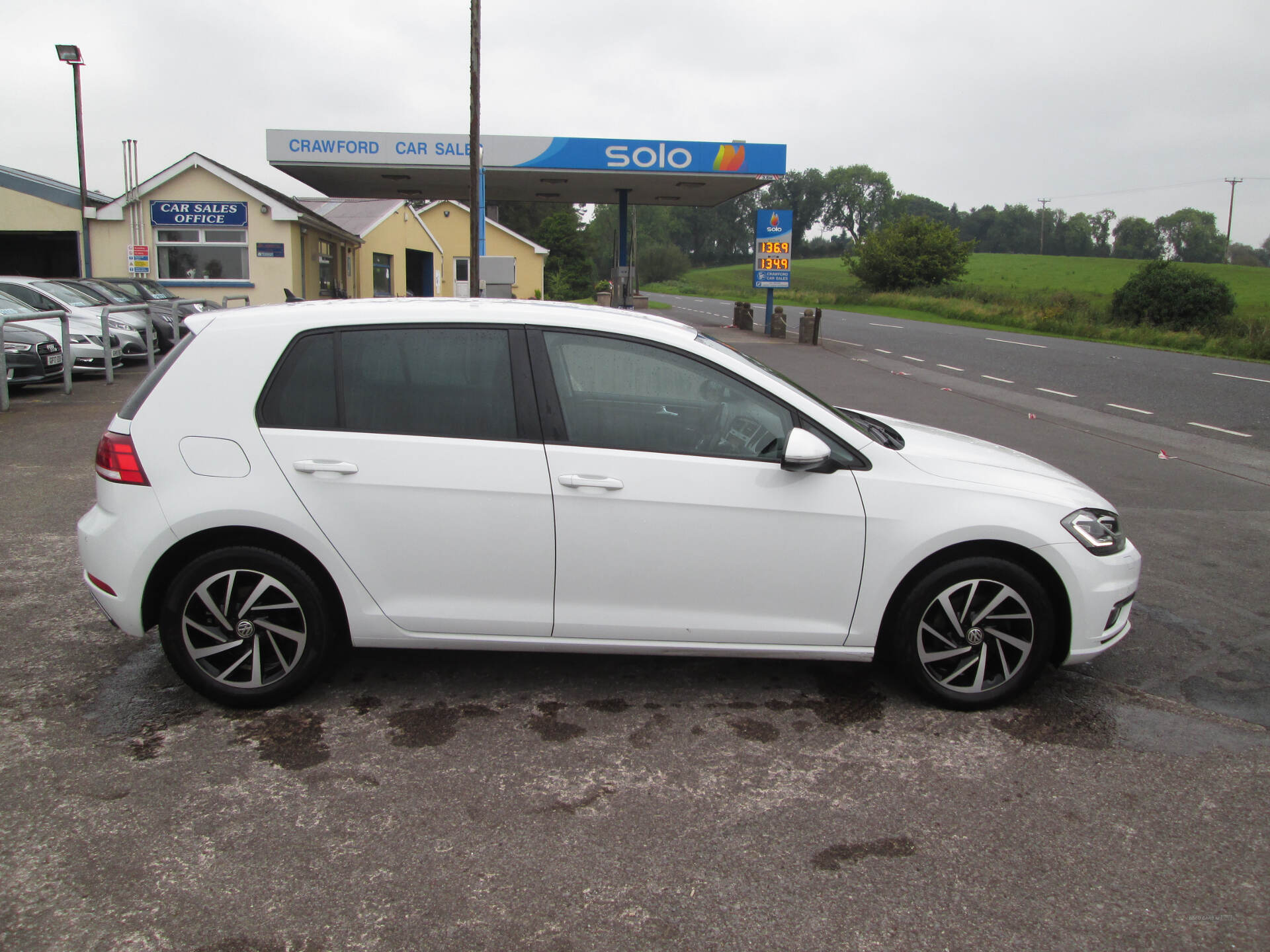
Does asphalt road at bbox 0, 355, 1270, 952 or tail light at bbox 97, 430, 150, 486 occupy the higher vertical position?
tail light at bbox 97, 430, 150, 486

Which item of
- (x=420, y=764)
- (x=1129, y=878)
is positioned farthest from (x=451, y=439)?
(x=1129, y=878)

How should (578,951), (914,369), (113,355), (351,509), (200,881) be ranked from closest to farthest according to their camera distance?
(578,951) < (200,881) < (351,509) < (113,355) < (914,369)

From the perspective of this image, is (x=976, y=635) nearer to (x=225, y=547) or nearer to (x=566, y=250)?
(x=225, y=547)

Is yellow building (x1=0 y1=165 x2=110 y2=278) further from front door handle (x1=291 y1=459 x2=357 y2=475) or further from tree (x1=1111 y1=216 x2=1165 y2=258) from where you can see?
tree (x1=1111 y1=216 x2=1165 y2=258)

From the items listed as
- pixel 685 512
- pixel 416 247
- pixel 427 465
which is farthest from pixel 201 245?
pixel 685 512

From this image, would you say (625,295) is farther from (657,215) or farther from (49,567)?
(657,215)

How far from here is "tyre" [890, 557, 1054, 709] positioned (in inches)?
153

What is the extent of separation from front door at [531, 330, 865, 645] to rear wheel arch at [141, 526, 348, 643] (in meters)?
0.94

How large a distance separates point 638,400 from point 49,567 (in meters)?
4.03

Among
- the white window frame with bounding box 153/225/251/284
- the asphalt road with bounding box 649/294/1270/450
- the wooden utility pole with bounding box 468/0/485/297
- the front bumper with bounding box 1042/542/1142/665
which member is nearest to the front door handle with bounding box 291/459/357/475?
the front bumper with bounding box 1042/542/1142/665

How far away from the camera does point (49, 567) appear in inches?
227

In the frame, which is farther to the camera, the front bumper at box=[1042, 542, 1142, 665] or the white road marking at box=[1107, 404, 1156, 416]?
the white road marking at box=[1107, 404, 1156, 416]

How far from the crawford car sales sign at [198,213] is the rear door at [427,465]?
87.2 feet

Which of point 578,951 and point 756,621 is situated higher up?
point 756,621
